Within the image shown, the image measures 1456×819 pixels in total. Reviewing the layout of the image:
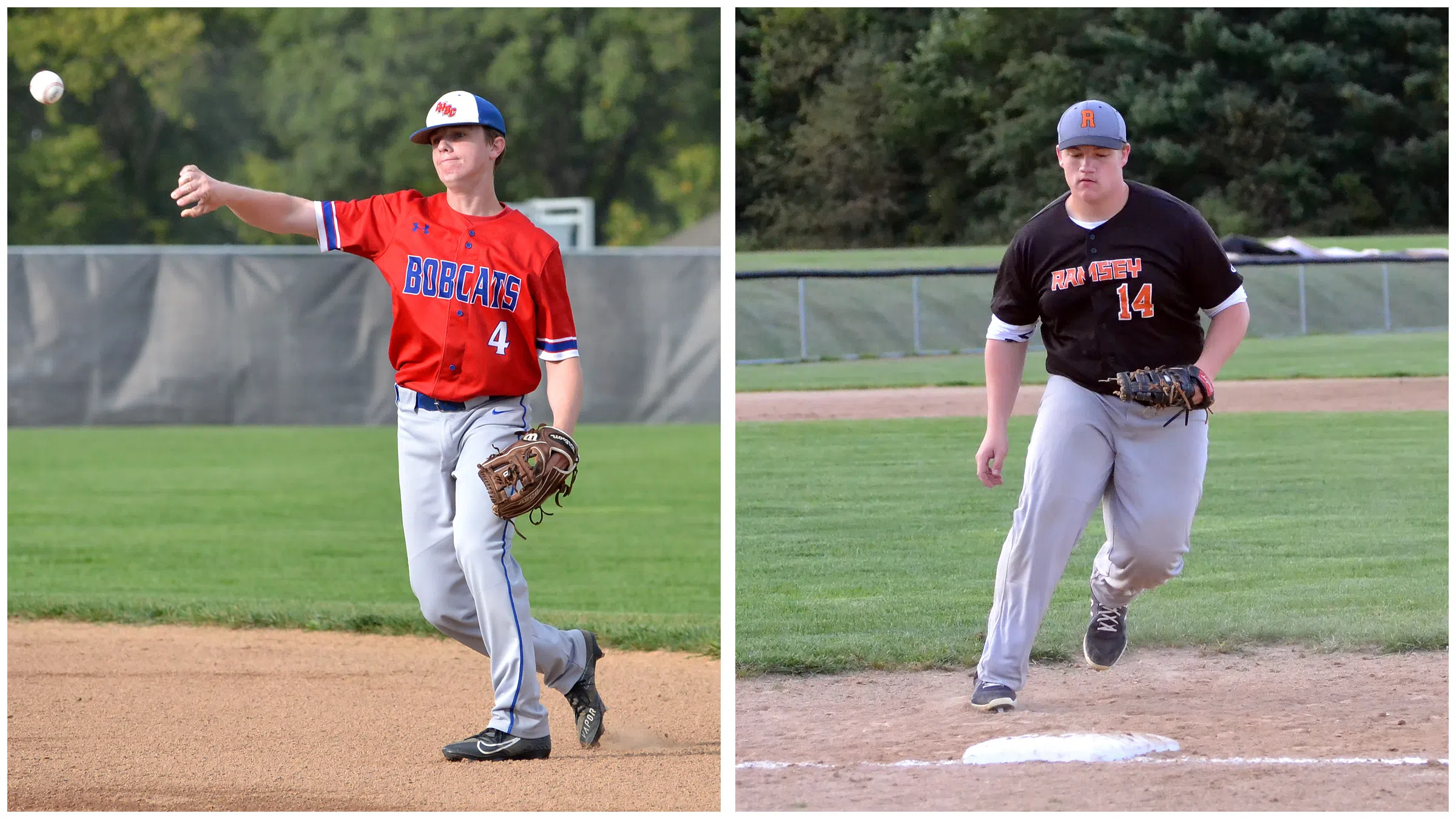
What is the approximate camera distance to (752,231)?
1939 centimetres

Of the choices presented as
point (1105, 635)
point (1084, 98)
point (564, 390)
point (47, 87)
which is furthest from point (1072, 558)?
point (1084, 98)

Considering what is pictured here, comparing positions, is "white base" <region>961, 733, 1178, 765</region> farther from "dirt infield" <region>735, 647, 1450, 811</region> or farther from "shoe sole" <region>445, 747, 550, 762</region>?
"shoe sole" <region>445, 747, 550, 762</region>

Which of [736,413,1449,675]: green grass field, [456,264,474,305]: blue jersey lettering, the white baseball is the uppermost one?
the white baseball

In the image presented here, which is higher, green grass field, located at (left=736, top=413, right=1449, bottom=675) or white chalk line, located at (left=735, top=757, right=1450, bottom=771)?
white chalk line, located at (left=735, top=757, right=1450, bottom=771)

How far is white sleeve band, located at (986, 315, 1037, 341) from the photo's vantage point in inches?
159

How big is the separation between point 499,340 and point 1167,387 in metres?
1.57

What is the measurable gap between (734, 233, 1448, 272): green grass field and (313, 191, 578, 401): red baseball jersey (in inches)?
541

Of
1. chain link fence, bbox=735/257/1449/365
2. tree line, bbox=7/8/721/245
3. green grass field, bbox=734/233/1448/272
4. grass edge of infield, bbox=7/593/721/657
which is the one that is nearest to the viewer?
grass edge of infield, bbox=7/593/721/657

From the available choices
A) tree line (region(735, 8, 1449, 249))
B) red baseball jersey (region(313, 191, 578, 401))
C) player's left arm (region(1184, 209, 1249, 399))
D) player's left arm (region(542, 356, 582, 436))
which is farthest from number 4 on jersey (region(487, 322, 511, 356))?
tree line (region(735, 8, 1449, 249))

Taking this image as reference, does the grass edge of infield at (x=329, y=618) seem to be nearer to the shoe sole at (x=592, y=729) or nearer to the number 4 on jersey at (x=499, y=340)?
the shoe sole at (x=592, y=729)

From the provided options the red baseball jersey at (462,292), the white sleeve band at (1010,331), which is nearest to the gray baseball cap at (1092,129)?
the white sleeve band at (1010,331)

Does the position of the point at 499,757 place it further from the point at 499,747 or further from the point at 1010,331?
the point at 1010,331

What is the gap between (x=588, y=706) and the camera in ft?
14.0

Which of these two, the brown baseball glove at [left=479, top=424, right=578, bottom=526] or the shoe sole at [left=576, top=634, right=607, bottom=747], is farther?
the shoe sole at [left=576, top=634, right=607, bottom=747]
